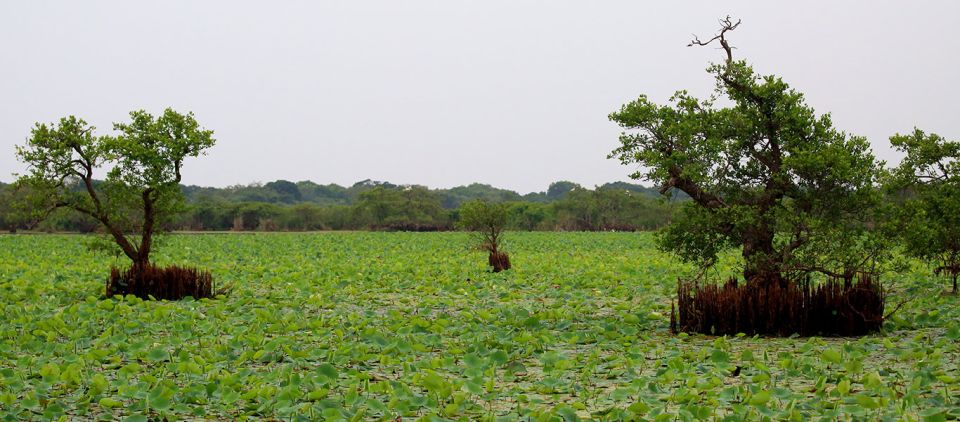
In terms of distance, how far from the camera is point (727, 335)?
32.4 ft

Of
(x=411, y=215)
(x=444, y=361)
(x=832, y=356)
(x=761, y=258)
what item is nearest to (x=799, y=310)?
(x=761, y=258)

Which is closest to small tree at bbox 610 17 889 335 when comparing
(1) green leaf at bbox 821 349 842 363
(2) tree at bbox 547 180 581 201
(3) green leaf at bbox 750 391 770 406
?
(1) green leaf at bbox 821 349 842 363

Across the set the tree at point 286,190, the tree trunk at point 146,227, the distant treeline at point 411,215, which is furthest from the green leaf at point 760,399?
the tree at point 286,190

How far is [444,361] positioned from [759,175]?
17.1ft

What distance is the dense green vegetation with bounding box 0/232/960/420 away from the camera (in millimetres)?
6109

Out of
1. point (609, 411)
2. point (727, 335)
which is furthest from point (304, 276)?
point (609, 411)

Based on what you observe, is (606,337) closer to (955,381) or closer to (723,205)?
(723,205)

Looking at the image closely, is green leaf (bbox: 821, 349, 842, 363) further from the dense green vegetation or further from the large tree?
the large tree

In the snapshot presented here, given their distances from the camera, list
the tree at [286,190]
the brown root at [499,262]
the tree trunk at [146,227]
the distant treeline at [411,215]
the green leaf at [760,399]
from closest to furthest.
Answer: the green leaf at [760,399], the tree trunk at [146,227], the brown root at [499,262], the distant treeline at [411,215], the tree at [286,190]

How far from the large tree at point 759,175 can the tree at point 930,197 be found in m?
1.68

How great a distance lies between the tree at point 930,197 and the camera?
11.9 metres

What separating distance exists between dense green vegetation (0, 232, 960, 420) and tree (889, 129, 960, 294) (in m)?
0.86

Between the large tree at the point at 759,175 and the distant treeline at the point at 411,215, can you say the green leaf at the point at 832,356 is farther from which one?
the distant treeline at the point at 411,215

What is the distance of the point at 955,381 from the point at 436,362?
13.7 ft
